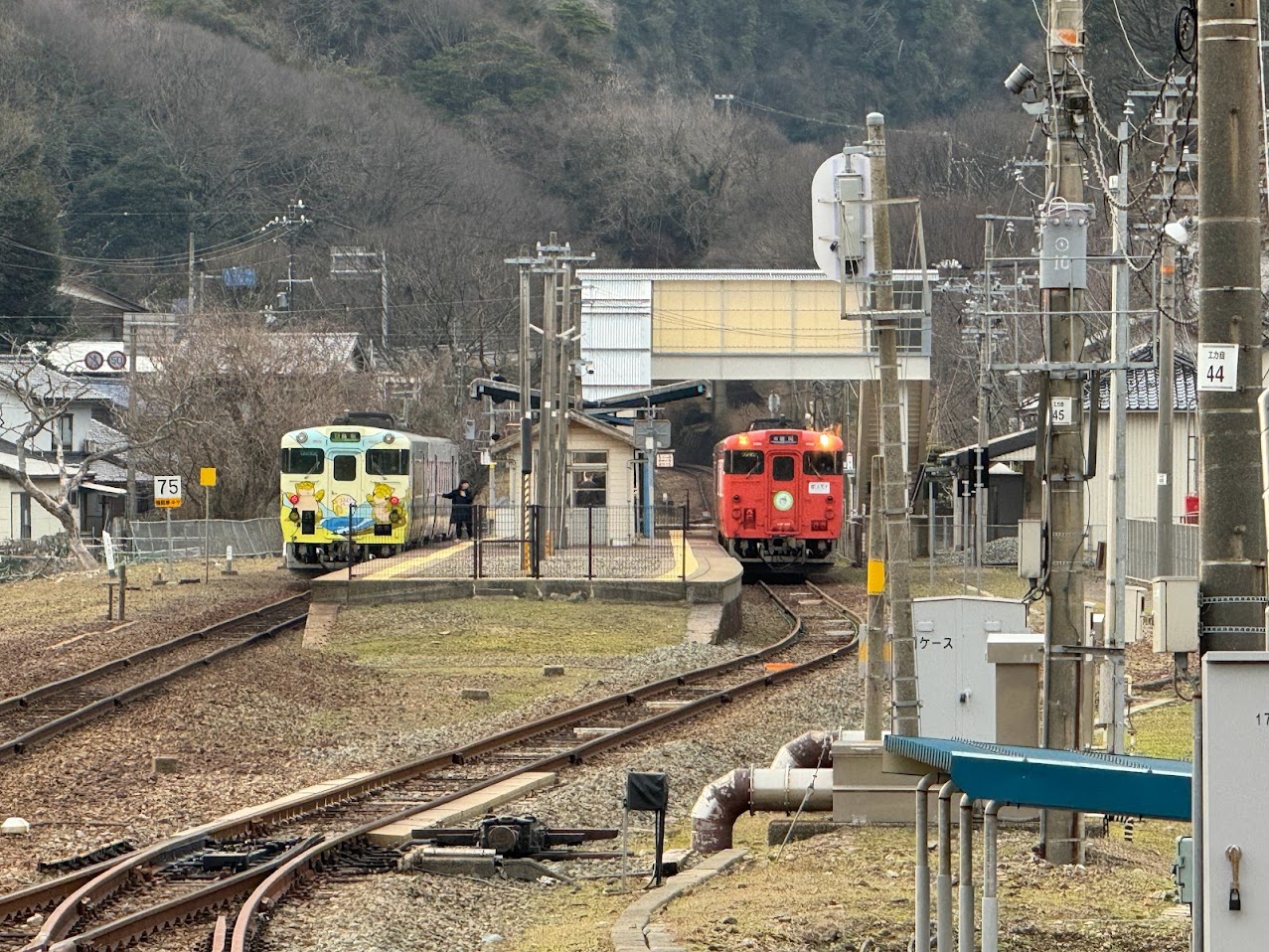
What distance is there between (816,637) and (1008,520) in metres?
23.5

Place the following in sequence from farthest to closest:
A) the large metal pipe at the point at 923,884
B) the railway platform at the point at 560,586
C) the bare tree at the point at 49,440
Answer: the bare tree at the point at 49,440 < the railway platform at the point at 560,586 < the large metal pipe at the point at 923,884

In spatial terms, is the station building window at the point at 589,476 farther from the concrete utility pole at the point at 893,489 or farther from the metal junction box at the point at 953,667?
the metal junction box at the point at 953,667

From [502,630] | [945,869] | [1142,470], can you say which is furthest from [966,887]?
[1142,470]

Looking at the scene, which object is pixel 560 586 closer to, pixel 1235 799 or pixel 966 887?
pixel 966 887

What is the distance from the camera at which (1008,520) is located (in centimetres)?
5012

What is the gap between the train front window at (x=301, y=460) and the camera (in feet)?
116

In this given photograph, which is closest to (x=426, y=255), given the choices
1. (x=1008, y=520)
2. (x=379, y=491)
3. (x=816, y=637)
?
(x=1008, y=520)

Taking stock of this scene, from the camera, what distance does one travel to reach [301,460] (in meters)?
35.6

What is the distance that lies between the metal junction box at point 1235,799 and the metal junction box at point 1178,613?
6.74ft

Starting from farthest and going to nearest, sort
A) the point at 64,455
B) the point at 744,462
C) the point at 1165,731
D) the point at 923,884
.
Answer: the point at 64,455 → the point at 744,462 → the point at 1165,731 → the point at 923,884

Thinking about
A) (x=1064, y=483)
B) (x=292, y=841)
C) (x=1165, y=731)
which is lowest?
(x=292, y=841)

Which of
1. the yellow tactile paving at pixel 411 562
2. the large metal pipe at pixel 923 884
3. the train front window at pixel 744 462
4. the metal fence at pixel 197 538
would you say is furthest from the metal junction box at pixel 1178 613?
the metal fence at pixel 197 538

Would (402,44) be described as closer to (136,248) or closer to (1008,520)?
(136,248)

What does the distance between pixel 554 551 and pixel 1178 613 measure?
27.4 metres
